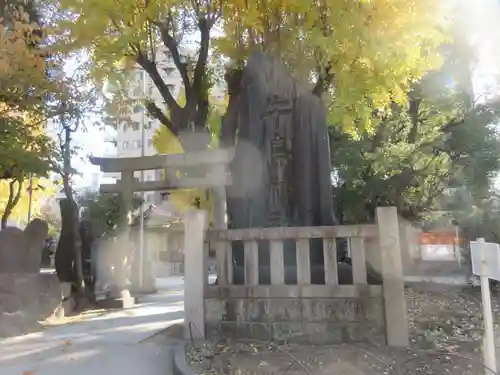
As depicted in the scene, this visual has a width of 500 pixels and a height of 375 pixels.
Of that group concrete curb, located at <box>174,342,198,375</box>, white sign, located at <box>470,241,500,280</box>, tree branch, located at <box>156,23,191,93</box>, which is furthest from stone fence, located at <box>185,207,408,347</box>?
tree branch, located at <box>156,23,191,93</box>

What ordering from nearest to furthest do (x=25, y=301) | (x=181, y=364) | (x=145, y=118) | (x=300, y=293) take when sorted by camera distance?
1. (x=181, y=364)
2. (x=300, y=293)
3. (x=25, y=301)
4. (x=145, y=118)

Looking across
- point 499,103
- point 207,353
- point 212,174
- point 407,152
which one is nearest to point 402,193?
point 407,152

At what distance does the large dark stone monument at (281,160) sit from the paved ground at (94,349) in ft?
6.72

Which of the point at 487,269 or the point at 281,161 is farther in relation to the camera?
the point at 281,161

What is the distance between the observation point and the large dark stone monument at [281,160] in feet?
24.0

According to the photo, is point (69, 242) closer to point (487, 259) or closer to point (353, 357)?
point (353, 357)

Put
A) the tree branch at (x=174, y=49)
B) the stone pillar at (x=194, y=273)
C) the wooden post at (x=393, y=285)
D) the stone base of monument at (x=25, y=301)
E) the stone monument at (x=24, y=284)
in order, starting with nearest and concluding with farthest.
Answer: the wooden post at (x=393, y=285) → the stone pillar at (x=194, y=273) → the stone base of monument at (x=25, y=301) → the stone monument at (x=24, y=284) → the tree branch at (x=174, y=49)

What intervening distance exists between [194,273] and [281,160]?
2.48 meters

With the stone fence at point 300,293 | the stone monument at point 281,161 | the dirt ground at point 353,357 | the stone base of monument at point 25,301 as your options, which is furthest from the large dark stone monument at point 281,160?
the stone base of monument at point 25,301

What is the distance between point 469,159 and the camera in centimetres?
1073

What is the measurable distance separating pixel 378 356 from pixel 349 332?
0.64 metres

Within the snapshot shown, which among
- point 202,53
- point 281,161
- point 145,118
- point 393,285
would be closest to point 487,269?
point 393,285

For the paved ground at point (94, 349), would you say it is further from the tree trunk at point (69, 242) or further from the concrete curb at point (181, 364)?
the tree trunk at point (69, 242)

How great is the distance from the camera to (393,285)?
546 centimetres
